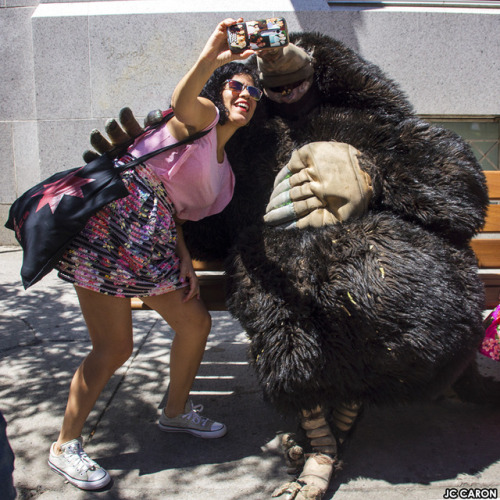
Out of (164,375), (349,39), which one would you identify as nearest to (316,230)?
(164,375)

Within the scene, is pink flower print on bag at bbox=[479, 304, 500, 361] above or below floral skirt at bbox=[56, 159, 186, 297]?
below

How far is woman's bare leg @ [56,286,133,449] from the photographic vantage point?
213cm

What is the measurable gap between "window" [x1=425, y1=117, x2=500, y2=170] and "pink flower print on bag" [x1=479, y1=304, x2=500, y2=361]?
4.49 meters

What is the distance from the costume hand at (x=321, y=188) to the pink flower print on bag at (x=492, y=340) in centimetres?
81

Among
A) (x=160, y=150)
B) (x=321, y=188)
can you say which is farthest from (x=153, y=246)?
(x=321, y=188)

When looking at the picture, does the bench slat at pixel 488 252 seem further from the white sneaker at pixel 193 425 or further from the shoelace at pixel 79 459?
the shoelace at pixel 79 459

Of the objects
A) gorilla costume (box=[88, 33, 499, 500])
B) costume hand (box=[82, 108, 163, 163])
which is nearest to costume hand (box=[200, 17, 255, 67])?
costume hand (box=[82, 108, 163, 163])

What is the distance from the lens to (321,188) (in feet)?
7.11

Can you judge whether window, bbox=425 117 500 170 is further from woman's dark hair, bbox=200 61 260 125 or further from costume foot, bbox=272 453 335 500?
costume foot, bbox=272 453 335 500

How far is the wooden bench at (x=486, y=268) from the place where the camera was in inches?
101

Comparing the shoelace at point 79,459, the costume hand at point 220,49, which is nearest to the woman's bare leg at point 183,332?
the shoelace at point 79,459

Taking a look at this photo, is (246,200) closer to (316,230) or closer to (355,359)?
(316,230)

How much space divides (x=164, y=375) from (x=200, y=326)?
1027 mm

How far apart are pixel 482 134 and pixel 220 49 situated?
219 inches
